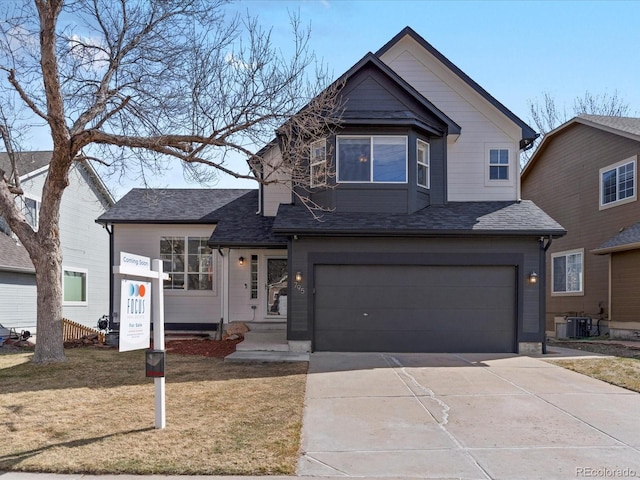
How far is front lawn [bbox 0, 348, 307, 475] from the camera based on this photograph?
5.24 m

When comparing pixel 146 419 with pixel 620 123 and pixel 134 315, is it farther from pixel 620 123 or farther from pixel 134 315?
pixel 620 123

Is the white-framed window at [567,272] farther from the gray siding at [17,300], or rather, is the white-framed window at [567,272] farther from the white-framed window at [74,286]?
the gray siding at [17,300]

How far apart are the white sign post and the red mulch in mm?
5638

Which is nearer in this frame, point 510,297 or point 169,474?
point 169,474

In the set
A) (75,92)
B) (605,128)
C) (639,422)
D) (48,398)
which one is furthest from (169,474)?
(605,128)

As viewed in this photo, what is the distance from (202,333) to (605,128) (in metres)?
15.2

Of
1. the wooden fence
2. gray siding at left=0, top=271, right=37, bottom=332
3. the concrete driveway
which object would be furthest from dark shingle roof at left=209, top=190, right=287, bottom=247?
gray siding at left=0, top=271, right=37, bottom=332

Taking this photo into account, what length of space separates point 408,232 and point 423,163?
8.88ft

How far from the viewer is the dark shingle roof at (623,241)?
15555 mm

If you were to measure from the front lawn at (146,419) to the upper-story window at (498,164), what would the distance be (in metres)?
8.13

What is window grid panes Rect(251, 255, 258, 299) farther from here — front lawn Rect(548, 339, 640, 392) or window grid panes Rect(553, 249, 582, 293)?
window grid panes Rect(553, 249, 582, 293)

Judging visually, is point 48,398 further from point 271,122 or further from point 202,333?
point 202,333

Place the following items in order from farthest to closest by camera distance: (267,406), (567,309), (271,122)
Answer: (567,309) → (271,122) → (267,406)

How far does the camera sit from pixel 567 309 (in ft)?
67.2
